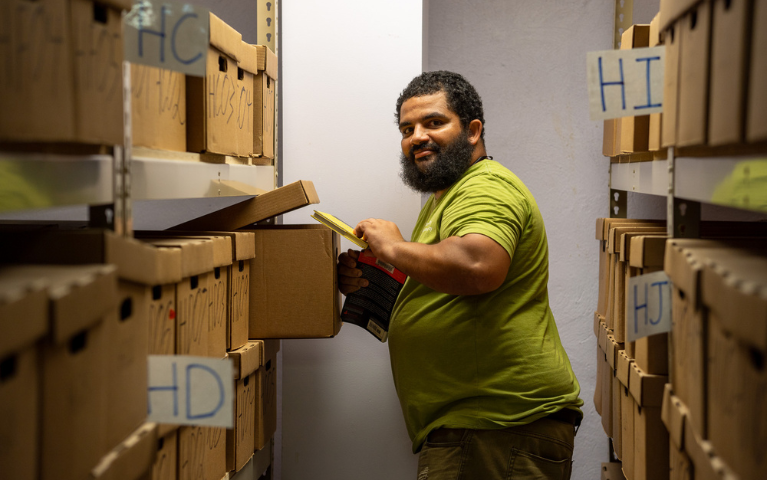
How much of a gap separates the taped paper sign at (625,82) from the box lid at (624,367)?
576mm

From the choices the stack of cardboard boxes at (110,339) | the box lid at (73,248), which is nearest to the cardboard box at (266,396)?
the stack of cardboard boxes at (110,339)

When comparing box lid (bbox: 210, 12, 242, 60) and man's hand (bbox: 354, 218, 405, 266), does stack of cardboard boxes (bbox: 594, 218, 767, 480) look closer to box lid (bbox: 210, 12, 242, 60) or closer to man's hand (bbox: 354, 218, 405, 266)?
man's hand (bbox: 354, 218, 405, 266)

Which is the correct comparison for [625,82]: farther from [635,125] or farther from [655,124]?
[635,125]

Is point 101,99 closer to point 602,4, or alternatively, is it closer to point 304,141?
point 304,141

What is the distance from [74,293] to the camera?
0.67 m

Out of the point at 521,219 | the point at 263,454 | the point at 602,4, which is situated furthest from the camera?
the point at 602,4

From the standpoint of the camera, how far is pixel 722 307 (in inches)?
27.0

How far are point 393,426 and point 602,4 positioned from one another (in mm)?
1816

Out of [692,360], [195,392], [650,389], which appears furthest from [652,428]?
[195,392]

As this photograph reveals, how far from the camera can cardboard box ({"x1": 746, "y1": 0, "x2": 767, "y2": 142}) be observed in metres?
0.64

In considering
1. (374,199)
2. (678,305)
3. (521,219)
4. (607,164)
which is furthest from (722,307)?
(607,164)

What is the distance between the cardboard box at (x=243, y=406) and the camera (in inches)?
59.6

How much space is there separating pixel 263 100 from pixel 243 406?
0.86 meters

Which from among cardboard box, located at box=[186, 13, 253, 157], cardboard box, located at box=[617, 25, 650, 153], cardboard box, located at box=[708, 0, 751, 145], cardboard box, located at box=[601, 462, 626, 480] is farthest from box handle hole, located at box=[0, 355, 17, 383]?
cardboard box, located at box=[601, 462, 626, 480]
